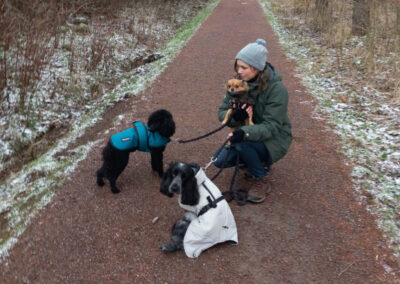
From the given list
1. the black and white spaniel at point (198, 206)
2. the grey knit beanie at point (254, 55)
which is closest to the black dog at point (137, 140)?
the black and white spaniel at point (198, 206)

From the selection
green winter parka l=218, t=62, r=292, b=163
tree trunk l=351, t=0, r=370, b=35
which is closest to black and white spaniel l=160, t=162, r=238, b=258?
green winter parka l=218, t=62, r=292, b=163

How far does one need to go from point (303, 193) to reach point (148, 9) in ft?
40.2

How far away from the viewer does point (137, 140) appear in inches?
147

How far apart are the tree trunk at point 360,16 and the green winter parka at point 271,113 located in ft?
24.7

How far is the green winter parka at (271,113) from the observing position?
3.36 m

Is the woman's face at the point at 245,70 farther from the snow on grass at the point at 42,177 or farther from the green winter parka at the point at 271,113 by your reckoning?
the snow on grass at the point at 42,177

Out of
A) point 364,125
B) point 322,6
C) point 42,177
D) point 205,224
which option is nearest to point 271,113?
point 205,224

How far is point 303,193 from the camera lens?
399 centimetres

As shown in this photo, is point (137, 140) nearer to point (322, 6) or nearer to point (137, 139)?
point (137, 139)

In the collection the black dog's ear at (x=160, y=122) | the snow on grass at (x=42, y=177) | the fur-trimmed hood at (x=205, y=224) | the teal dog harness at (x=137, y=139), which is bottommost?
the snow on grass at (x=42, y=177)

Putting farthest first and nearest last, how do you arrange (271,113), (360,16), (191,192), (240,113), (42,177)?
1. (360,16)
2. (42,177)
3. (240,113)
4. (271,113)
5. (191,192)

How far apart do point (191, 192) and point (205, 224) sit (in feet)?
1.12

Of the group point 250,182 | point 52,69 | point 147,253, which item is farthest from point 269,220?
point 52,69

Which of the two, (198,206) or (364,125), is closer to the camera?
(198,206)
